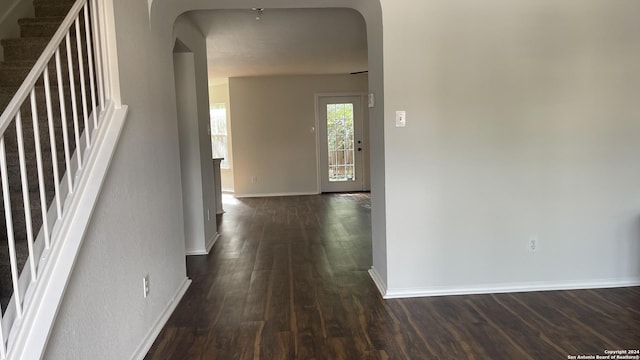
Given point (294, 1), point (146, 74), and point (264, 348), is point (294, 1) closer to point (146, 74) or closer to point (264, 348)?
point (146, 74)

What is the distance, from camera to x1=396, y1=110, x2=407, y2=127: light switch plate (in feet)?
9.49

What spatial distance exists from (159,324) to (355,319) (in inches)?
47.9

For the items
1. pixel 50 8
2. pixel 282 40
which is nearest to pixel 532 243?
pixel 282 40

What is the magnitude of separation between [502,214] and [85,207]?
2.66 m

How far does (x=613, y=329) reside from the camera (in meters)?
2.44

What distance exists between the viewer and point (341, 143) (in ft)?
27.8

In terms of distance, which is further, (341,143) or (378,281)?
(341,143)

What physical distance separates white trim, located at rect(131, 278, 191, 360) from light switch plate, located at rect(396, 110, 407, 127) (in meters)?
1.99

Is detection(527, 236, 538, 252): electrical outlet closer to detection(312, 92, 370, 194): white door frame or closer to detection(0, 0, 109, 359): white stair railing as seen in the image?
detection(0, 0, 109, 359): white stair railing

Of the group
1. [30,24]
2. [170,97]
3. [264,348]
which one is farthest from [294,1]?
[264,348]

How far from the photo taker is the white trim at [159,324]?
88.4 inches

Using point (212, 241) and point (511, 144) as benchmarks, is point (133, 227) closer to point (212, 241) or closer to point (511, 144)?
point (212, 241)

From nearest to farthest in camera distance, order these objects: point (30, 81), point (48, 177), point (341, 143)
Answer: point (30, 81)
point (48, 177)
point (341, 143)

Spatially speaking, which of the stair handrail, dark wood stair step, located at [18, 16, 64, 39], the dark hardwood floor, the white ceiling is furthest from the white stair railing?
the white ceiling
